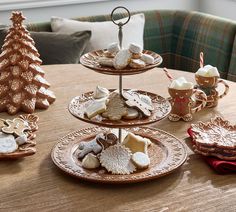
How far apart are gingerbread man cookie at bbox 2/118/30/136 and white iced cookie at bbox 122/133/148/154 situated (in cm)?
30

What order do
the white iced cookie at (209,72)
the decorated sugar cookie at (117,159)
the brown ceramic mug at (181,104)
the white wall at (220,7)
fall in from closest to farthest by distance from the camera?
the decorated sugar cookie at (117,159), the brown ceramic mug at (181,104), the white iced cookie at (209,72), the white wall at (220,7)

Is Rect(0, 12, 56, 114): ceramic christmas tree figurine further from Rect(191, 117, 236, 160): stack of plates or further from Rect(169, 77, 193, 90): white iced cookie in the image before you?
Rect(191, 117, 236, 160): stack of plates

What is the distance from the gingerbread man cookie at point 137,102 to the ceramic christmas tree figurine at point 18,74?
1.61ft

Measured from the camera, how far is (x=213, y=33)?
106 inches

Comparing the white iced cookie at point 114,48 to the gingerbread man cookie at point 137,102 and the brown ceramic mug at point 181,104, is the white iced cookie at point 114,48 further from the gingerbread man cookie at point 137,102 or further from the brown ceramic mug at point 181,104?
the brown ceramic mug at point 181,104

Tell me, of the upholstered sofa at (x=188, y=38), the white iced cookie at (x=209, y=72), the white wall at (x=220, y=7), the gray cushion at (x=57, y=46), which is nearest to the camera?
the white iced cookie at (x=209, y=72)

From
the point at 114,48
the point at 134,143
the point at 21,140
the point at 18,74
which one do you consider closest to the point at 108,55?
the point at 114,48

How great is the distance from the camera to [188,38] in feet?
9.50

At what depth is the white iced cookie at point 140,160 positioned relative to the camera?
1158mm

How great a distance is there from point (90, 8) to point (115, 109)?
2115mm

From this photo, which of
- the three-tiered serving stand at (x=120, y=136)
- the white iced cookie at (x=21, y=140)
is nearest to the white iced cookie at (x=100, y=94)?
the three-tiered serving stand at (x=120, y=136)

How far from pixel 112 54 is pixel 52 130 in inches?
16.0

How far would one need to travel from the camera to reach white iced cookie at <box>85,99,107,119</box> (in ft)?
3.61

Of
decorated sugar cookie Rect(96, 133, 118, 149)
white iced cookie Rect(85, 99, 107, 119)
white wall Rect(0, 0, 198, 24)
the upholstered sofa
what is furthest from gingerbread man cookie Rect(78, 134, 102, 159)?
white wall Rect(0, 0, 198, 24)
